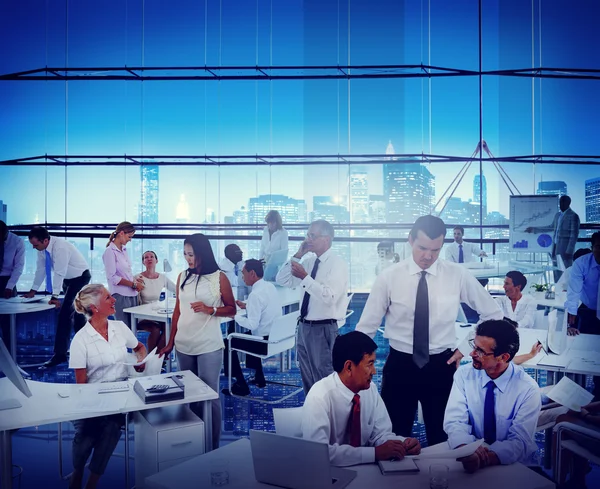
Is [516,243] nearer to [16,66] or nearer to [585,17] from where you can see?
[585,17]

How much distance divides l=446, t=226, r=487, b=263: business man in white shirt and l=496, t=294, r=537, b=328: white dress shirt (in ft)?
9.68

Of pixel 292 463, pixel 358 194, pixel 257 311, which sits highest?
pixel 358 194

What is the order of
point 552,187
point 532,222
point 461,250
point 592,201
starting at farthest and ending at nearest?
1. point 552,187
2. point 592,201
3. point 461,250
4. point 532,222

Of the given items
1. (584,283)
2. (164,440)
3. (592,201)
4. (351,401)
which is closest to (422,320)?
(351,401)

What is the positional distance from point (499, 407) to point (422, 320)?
469 millimetres

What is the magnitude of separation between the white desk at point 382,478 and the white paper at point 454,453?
0.03m

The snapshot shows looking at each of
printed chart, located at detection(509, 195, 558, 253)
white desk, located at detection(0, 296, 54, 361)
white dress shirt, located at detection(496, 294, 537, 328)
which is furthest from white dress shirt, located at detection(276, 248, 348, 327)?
printed chart, located at detection(509, 195, 558, 253)

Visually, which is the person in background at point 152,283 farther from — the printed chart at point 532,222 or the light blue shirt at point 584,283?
the printed chart at point 532,222

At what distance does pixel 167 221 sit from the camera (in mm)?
8172

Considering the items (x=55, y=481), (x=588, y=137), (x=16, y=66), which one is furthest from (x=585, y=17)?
(x=16, y=66)

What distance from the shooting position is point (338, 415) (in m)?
1.93

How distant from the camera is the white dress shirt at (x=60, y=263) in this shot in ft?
15.0

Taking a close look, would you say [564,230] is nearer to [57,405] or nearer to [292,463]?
[292,463]

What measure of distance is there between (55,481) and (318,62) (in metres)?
7.76
